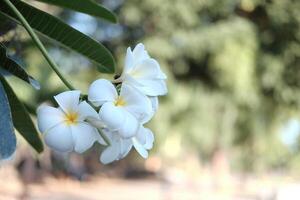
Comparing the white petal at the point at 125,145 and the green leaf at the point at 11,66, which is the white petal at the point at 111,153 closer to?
the white petal at the point at 125,145

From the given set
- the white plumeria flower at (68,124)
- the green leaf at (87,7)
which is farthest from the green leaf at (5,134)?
the green leaf at (87,7)

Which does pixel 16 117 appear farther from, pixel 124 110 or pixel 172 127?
pixel 172 127

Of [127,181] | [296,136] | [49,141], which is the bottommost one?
[49,141]

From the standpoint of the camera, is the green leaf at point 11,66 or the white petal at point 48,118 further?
the green leaf at point 11,66

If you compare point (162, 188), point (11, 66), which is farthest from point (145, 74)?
point (162, 188)

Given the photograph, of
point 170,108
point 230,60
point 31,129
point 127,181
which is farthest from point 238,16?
point 31,129

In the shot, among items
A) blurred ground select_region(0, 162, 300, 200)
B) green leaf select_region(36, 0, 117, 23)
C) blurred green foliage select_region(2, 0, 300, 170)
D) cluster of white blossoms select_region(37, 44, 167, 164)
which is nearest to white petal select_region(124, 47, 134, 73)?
cluster of white blossoms select_region(37, 44, 167, 164)
